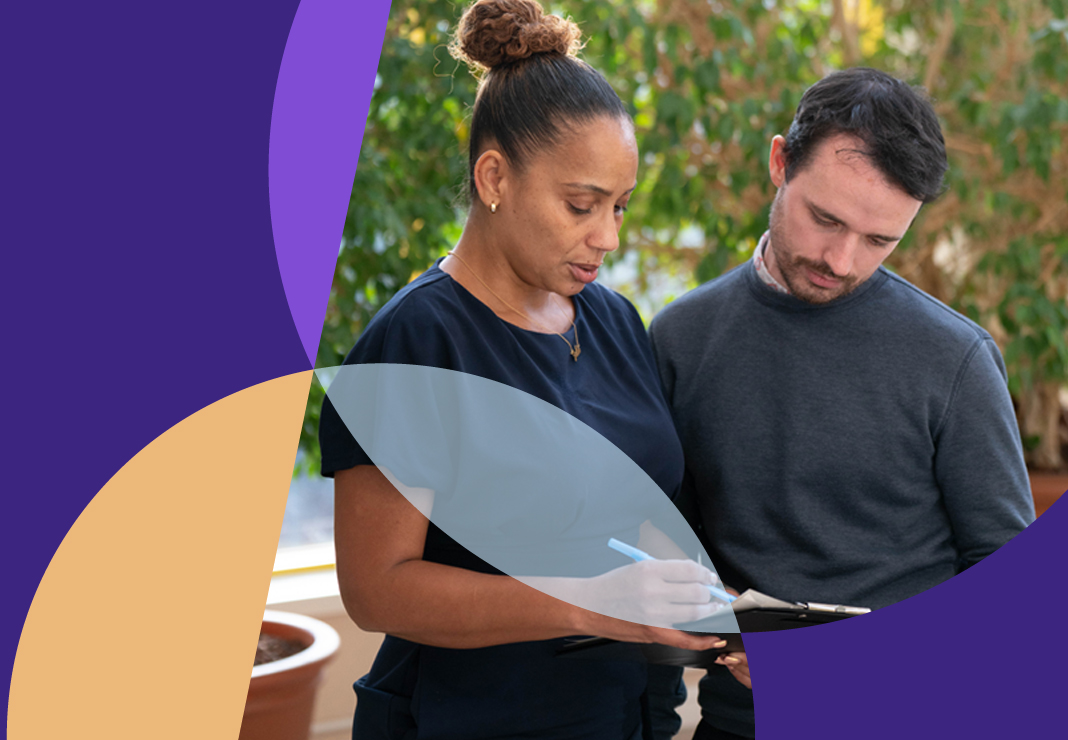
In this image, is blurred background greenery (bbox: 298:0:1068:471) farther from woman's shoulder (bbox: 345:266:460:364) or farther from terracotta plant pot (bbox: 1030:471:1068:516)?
woman's shoulder (bbox: 345:266:460:364)

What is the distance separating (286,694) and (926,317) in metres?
1.38

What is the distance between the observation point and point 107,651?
3.16 feet

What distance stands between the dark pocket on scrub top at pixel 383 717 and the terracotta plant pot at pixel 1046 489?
222cm

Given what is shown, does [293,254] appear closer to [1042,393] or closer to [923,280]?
[923,280]

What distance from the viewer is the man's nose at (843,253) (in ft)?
3.97

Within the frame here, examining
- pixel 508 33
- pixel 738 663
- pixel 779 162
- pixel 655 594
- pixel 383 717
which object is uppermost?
pixel 508 33

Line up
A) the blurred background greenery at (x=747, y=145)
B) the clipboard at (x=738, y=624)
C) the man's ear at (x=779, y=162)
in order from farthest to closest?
the blurred background greenery at (x=747, y=145), the man's ear at (x=779, y=162), the clipboard at (x=738, y=624)

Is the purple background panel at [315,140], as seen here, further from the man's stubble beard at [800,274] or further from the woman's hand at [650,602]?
the man's stubble beard at [800,274]

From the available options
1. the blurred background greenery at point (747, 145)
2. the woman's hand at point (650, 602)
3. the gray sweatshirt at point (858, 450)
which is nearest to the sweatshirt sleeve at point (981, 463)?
the gray sweatshirt at point (858, 450)

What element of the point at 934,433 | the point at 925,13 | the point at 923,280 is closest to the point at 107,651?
the point at 934,433

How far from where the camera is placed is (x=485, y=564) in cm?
102

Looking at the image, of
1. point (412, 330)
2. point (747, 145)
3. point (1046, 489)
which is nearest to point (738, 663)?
point (412, 330)

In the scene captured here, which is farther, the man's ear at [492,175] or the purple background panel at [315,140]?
the man's ear at [492,175]

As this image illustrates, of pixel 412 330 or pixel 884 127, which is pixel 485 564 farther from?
pixel 884 127
